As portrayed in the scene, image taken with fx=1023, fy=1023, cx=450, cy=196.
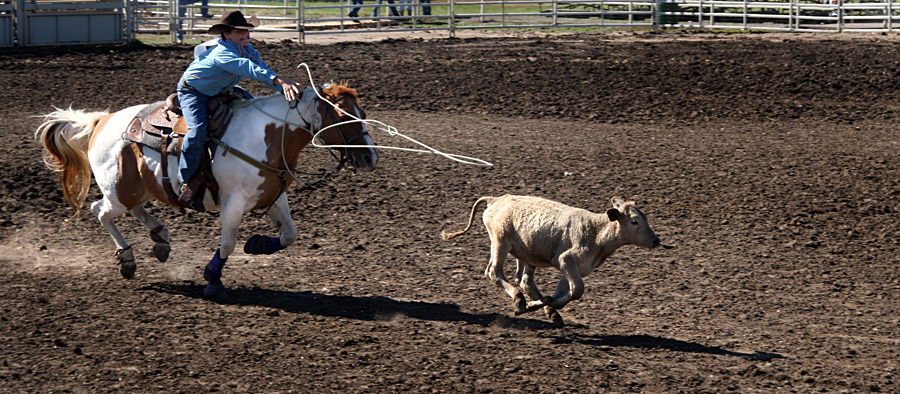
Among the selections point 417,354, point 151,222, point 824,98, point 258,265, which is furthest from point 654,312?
point 824,98

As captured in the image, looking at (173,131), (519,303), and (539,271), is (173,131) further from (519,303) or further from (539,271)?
(539,271)

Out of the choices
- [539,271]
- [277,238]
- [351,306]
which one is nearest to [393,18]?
[539,271]

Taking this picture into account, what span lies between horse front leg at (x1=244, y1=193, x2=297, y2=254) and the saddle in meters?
0.42

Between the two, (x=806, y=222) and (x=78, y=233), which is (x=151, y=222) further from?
(x=806, y=222)

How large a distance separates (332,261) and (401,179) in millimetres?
2452

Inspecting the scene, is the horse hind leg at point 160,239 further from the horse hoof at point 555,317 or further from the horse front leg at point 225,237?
the horse hoof at point 555,317

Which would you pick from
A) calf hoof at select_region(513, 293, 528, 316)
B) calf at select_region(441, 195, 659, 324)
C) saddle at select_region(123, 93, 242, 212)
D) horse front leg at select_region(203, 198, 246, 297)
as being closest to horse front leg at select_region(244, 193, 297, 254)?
horse front leg at select_region(203, 198, 246, 297)

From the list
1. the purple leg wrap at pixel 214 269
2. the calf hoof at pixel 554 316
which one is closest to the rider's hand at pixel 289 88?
the purple leg wrap at pixel 214 269

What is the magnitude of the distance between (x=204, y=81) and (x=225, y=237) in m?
1.10

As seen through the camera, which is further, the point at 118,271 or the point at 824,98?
the point at 824,98

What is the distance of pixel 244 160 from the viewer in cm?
710

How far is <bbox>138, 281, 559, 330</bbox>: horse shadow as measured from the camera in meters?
6.88

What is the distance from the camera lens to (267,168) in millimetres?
7109

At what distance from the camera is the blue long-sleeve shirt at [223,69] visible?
6.83m
